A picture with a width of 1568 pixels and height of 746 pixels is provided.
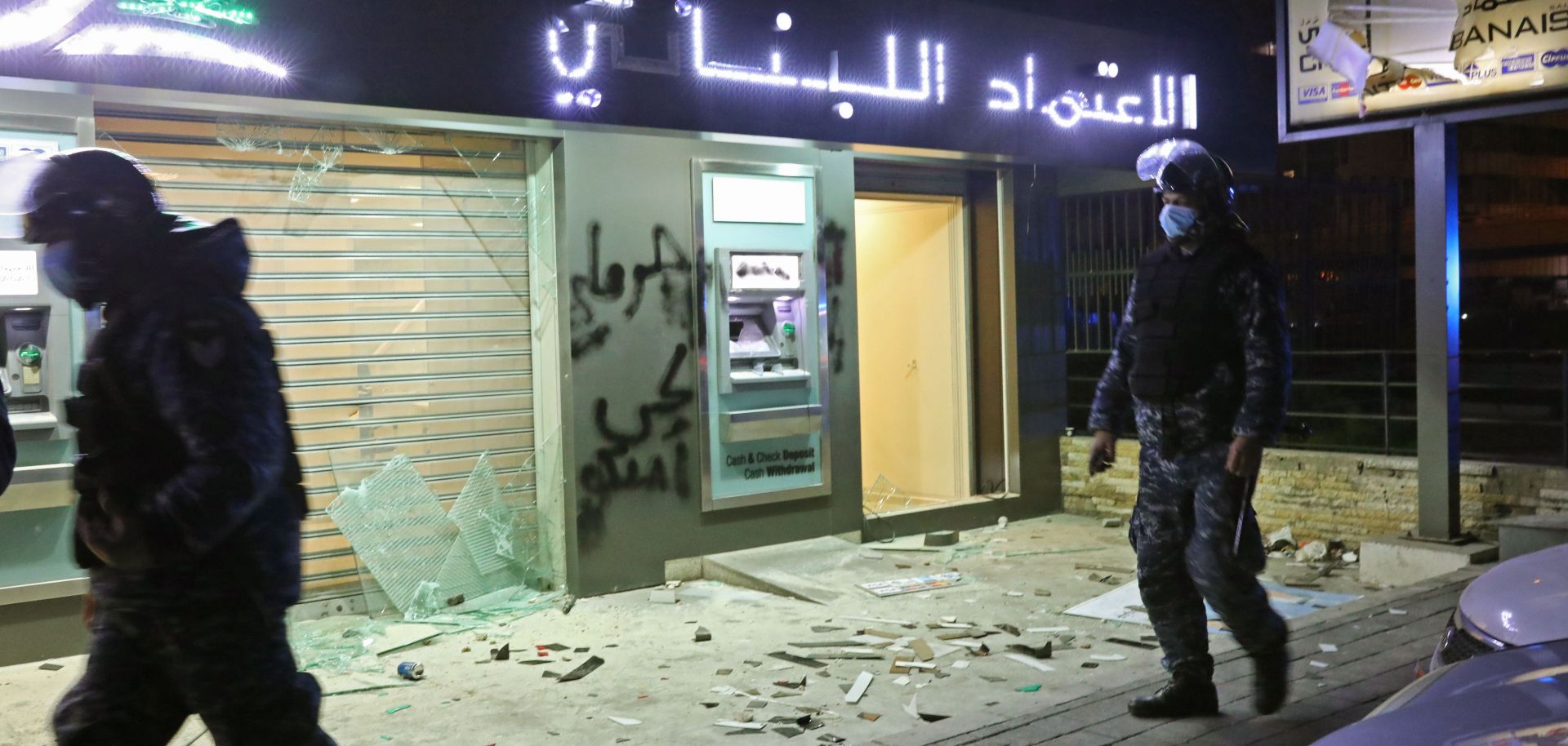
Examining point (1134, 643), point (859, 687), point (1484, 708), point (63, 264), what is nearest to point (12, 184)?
point (63, 264)

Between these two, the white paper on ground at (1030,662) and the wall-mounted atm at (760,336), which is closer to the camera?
the white paper on ground at (1030,662)

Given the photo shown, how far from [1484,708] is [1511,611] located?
1.38 m

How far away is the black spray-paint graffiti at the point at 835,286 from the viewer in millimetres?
9000

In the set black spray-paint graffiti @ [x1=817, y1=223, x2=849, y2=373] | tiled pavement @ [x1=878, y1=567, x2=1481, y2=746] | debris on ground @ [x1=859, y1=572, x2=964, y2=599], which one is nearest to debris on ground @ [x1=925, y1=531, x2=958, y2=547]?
debris on ground @ [x1=859, y1=572, x2=964, y2=599]

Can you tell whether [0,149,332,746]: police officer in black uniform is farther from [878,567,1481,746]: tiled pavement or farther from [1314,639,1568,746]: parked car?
[878,567,1481,746]: tiled pavement

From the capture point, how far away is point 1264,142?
1133 centimetres

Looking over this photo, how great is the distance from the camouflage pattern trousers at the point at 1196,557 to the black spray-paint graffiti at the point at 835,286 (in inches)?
181

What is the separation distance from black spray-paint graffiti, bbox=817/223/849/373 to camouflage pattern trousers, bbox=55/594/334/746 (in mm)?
6547

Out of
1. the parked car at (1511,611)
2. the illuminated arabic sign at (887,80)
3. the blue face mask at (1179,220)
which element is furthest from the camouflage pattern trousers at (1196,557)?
the illuminated arabic sign at (887,80)

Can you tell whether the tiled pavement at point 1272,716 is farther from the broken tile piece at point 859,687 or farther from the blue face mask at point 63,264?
the blue face mask at point 63,264

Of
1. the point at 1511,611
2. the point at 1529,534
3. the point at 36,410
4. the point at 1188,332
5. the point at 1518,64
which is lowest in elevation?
the point at 1529,534

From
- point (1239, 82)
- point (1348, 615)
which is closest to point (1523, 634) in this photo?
point (1348, 615)

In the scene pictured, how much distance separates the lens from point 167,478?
2582 mm

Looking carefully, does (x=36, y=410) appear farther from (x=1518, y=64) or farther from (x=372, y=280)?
(x=1518, y=64)
